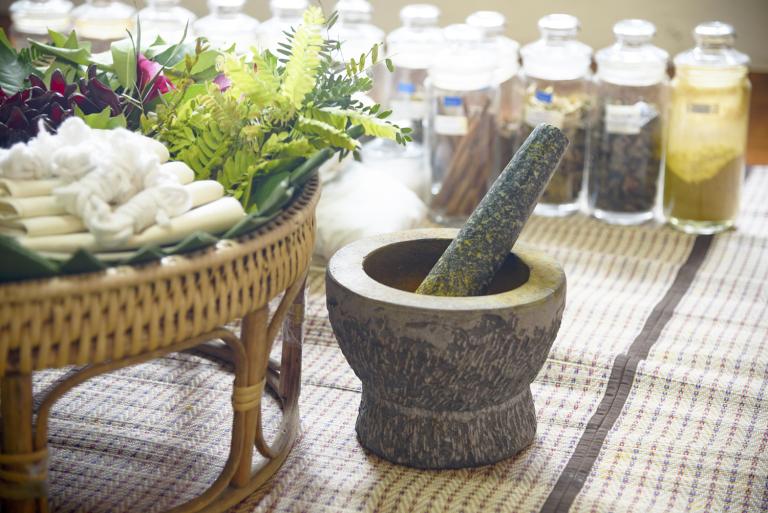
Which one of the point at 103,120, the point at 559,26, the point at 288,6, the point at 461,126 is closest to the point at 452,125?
the point at 461,126

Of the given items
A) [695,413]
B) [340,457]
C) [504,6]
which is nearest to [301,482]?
[340,457]

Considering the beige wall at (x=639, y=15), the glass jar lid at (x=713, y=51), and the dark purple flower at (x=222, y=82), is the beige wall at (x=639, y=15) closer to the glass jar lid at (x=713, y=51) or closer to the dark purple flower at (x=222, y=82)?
the glass jar lid at (x=713, y=51)

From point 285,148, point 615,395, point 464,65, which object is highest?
point 285,148

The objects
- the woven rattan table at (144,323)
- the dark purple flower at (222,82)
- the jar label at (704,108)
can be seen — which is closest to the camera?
the woven rattan table at (144,323)

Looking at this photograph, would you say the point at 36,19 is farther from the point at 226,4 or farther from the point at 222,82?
the point at 222,82

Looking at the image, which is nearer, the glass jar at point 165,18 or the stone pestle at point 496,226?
the stone pestle at point 496,226

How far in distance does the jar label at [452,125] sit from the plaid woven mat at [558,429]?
1.34 ft

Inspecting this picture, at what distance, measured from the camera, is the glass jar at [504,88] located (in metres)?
1.93

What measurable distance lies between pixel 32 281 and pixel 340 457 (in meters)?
0.45

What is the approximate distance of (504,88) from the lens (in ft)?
Result: 6.81

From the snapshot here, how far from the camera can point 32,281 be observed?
76cm

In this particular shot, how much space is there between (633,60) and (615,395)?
2.53 feet

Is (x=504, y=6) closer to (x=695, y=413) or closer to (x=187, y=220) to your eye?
(x=695, y=413)

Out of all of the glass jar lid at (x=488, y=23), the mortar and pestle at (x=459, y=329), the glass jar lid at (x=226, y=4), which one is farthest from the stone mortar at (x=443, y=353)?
the glass jar lid at (x=226, y=4)
